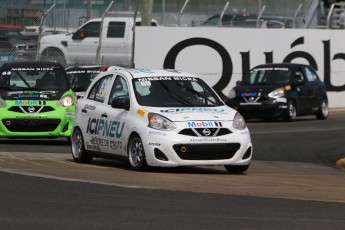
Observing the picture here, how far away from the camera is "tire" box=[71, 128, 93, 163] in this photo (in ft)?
57.7

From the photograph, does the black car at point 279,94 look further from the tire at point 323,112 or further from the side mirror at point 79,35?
the side mirror at point 79,35

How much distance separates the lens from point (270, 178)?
51.2ft

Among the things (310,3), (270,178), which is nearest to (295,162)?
(270,178)

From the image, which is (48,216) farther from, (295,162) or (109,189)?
A: (295,162)

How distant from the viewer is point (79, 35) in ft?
112

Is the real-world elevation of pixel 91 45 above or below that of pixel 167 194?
above

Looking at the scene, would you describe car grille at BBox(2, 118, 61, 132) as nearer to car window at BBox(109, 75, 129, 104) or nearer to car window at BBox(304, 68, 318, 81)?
car window at BBox(109, 75, 129, 104)

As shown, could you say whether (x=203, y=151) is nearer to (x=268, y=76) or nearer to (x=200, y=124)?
(x=200, y=124)

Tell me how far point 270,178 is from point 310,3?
24.5m

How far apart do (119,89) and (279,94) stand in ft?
42.0

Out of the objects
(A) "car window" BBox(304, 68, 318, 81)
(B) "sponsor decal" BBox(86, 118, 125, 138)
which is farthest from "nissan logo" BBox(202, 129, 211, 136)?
(A) "car window" BBox(304, 68, 318, 81)

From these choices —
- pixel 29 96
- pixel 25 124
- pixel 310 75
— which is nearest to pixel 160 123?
pixel 25 124

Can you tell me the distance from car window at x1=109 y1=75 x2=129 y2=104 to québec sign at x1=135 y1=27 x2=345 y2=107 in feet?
53.2

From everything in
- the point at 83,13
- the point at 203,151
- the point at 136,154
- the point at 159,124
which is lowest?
the point at 136,154
